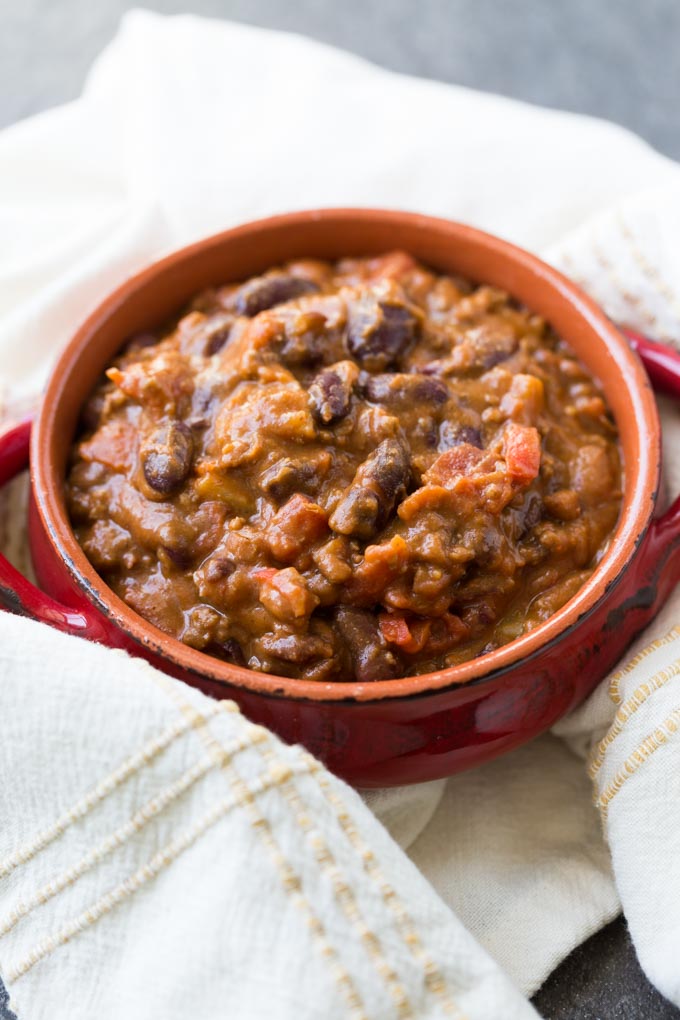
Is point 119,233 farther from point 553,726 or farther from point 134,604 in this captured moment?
point 553,726

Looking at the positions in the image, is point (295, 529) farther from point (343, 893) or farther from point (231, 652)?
point (343, 893)

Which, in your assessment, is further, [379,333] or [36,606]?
[379,333]

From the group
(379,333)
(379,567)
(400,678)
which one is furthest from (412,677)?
(379,333)

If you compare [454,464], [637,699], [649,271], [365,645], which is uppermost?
[649,271]

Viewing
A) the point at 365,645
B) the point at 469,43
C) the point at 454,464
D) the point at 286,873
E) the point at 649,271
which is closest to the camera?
the point at 286,873

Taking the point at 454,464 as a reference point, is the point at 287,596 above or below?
below

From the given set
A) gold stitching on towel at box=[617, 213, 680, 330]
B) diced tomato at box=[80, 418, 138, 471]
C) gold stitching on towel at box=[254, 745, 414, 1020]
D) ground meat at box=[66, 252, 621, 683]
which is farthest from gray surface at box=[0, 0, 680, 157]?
gold stitching on towel at box=[254, 745, 414, 1020]

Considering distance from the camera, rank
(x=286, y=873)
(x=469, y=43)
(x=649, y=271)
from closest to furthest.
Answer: (x=286, y=873)
(x=649, y=271)
(x=469, y=43)

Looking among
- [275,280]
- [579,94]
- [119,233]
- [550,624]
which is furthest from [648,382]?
[579,94]
